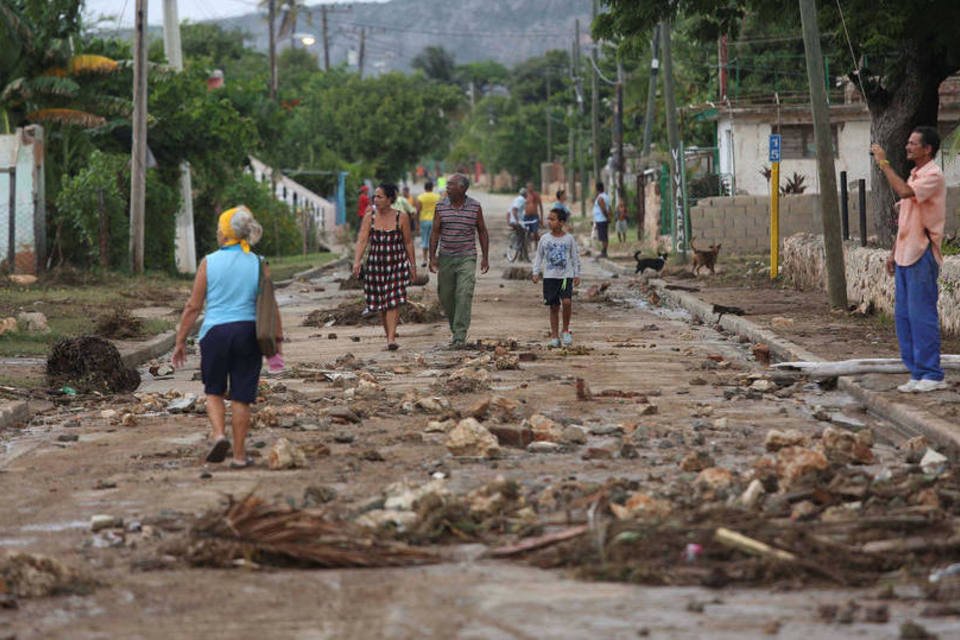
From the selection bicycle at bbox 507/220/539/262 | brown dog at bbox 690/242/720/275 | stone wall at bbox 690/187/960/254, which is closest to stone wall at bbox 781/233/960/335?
brown dog at bbox 690/242/720/275

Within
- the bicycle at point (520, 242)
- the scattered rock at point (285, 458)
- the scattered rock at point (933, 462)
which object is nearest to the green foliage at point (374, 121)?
the bicycle at point (520, 242)

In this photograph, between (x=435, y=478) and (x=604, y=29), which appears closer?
(x=435, y=478)

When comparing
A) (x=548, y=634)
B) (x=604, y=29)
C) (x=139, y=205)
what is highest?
(x=604, y=29)

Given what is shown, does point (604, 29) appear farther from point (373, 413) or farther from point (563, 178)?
point (563, 178)

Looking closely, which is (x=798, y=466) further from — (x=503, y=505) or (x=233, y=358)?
(x=233, y=358)

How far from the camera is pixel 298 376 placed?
589 inches

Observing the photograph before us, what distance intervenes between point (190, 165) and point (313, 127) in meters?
42.9

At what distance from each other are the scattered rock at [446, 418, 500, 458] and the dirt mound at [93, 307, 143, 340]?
32.5 ft

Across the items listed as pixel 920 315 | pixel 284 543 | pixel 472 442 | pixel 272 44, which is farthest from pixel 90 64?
pixel 284 543

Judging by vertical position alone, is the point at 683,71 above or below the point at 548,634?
above

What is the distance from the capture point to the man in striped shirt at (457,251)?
687 inches

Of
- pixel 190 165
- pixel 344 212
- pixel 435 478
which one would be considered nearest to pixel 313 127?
pixel 344 212

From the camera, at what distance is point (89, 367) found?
1445 centimetres

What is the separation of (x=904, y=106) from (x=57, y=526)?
66.5 ft
